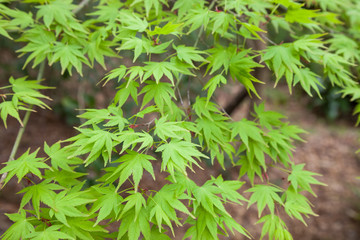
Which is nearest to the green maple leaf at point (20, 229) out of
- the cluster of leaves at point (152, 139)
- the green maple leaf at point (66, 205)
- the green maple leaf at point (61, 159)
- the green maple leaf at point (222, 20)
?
the cluster of leaves at point (152, 139)

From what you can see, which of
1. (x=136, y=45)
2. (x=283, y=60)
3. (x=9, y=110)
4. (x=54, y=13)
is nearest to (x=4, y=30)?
(x=54, y=13)

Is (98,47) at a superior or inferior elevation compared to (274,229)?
superior

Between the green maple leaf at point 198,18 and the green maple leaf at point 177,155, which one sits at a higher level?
the green maple leaf at point 198,18

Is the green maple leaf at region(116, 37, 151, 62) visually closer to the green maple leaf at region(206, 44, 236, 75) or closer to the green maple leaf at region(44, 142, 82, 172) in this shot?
the green maple leaf at region(206, 44, 236, 75)

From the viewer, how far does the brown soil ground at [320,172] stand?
411 cm

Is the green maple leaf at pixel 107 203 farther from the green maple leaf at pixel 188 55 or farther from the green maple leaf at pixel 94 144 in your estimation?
the green maple leaf at pixel 188 55

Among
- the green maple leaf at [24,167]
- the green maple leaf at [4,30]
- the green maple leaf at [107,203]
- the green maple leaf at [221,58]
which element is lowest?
the green maple leaf at [107,203]

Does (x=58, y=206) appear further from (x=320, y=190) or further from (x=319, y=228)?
(x=320, y=190)


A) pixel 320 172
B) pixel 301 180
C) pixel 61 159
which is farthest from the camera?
pixel 320 172

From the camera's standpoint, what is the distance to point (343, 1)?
241 centimetres

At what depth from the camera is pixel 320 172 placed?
5254mm

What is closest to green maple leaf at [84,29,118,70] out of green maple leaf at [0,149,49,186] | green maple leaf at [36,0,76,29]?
green maple leaf at [36,0,76,29]

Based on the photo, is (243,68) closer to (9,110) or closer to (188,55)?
(188,55)

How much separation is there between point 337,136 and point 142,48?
19.2ft
